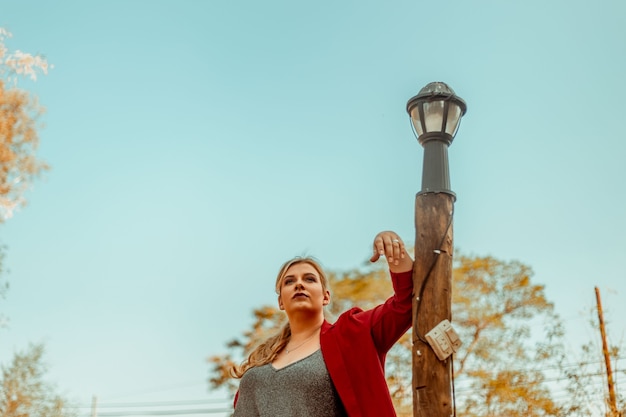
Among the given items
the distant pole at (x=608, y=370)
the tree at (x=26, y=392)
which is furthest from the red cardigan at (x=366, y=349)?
the tree at (x=26, y=392)

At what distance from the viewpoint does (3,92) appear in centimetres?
1067

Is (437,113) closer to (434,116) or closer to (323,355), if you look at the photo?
(434,116)

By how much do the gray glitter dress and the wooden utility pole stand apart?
0.36 meters

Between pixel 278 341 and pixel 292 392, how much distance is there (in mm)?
338

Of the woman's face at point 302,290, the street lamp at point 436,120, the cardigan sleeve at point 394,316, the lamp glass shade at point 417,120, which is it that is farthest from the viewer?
the lamp glass shade at point 417,120

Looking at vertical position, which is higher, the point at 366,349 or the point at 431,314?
the point at 431,314

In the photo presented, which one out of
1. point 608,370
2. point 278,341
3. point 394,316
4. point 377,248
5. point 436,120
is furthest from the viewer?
point 608,370

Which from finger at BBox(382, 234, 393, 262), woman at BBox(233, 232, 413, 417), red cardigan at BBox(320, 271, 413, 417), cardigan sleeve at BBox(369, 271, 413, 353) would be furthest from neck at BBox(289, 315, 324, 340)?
finger at BBox(382, 234, 393, 262)

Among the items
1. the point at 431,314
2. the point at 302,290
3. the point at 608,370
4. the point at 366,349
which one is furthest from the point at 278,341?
the point at 608,370

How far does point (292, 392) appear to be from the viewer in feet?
8.07

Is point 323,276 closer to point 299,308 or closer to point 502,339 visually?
point 299,308

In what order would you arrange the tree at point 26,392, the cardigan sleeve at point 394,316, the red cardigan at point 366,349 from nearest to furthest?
1. the red cardigan at point 366,349
2. the cardigan sleeve at point 394,316
3. the tree at point 26,392

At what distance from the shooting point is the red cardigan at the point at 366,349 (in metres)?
2.37

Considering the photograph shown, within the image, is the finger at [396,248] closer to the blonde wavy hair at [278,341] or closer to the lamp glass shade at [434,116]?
the blonde wavy hair at [278,341]
